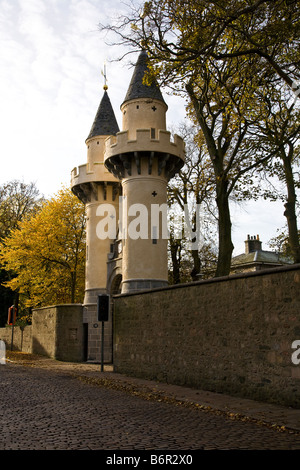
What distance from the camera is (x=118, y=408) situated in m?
9.66

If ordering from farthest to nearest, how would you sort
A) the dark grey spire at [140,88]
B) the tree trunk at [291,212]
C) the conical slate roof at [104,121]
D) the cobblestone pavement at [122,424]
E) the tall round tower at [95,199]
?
the conical slate roof at [104,121] < the tall round tower at [95,199] < the dark grey spire at [140,88] < the tree trunk at [291,212] < the cobblestone pavement at [122,424]

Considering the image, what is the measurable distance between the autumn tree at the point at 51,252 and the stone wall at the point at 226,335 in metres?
17.3

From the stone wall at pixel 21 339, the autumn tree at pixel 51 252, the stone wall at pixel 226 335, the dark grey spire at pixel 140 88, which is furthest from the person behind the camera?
the autumn tree at pixel 51 252

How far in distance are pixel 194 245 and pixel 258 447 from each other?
25.5m

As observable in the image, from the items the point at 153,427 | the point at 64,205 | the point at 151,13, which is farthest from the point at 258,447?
the point at 64,205

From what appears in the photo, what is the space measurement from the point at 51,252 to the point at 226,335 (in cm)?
2262

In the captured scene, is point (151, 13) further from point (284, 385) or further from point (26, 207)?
point (26, 207)

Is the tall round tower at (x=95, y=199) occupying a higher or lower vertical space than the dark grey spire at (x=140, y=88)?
lower

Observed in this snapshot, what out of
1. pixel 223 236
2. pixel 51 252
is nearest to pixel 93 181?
pixel 51 252

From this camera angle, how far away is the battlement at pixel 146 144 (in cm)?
2388

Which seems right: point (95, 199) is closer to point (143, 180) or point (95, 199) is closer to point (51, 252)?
point (143, 180)

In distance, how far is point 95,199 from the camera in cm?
2912

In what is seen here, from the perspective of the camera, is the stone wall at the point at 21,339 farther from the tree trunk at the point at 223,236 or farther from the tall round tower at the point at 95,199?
the tree trunk at the point at 223,236

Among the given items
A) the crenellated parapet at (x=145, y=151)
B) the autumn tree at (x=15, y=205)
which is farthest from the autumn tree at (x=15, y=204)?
the crenellated parapet at (x=145, y=151)
